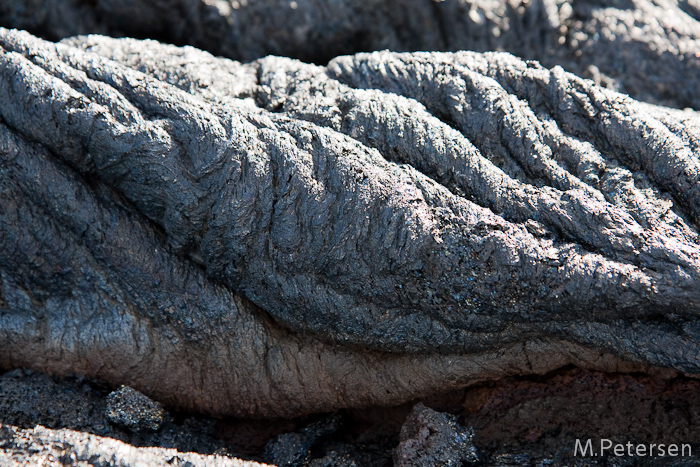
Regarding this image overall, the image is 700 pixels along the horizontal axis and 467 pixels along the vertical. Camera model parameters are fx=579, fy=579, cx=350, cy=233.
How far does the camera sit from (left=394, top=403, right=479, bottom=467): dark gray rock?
249cm

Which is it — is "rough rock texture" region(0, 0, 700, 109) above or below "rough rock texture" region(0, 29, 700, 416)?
above

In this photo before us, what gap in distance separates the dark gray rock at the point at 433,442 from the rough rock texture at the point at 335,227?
0.14m

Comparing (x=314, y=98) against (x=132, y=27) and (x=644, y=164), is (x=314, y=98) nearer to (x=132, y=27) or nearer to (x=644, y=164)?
(x=644, y=164)

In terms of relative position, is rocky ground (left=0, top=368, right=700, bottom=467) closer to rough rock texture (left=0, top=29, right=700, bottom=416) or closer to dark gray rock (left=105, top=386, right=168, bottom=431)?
dark gray rock (left=105, top=386, right=168, bottom=431)

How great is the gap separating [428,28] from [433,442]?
2.88 metres

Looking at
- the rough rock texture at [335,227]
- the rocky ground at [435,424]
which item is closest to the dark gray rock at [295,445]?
the rocky ground at [435,424]

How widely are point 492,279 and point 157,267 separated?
4.99 feet

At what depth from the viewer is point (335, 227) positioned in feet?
8.09

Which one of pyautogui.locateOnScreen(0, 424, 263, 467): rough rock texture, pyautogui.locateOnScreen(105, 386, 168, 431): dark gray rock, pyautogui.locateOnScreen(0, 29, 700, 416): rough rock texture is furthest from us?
pyautogui.locateOnScreen(105, 386, 168, 431): dark gray rock

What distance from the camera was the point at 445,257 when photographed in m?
2.35

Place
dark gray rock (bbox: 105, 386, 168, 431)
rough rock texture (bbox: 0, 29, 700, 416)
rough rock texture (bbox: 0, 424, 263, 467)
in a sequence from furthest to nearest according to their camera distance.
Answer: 1. dark gray rock (bbox: 105, 386, 168, 431)
2. rough rock texture (bbox: 0, 29, 700, 416)
3. rough rock texture (bbox: 0, 424, 263, 467)

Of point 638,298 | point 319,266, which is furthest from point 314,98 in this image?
point 638,298

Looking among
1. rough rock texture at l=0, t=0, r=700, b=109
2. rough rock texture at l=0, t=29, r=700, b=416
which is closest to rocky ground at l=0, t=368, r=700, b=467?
rough rock texture at l=0, t=29, r=700, b=416

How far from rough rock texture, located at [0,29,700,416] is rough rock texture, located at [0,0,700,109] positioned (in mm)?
1310
